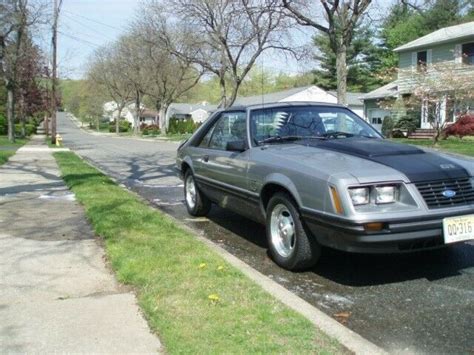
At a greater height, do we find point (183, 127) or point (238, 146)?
point (183, 127)

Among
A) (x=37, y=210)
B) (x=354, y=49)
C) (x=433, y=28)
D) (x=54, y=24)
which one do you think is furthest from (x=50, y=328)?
(x=354, y=49)

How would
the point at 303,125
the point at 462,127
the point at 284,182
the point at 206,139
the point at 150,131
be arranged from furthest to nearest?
1. the point at 150,131
2. the point at 462,127
3. the point at 206,139
4. the point at 303,125
5. the point at 284,182

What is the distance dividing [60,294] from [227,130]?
10.4ft

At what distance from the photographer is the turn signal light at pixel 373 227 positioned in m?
4.24

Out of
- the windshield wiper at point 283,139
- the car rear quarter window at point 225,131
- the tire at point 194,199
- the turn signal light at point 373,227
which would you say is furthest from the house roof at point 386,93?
the turn signal light at point 373,227

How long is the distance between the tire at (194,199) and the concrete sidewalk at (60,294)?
160 cm

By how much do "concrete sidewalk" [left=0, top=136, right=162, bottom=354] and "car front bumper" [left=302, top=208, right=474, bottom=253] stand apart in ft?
5.58

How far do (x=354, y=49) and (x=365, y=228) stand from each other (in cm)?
6590

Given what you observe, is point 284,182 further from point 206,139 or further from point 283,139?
point 206,139

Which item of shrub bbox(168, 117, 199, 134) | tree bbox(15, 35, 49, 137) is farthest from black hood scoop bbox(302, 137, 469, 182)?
→ shrub bbox(168, 117, 199, 134)

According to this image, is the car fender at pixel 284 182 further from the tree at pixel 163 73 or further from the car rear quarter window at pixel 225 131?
the tree at pixel 163 73

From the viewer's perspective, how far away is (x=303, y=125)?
20.1 feet

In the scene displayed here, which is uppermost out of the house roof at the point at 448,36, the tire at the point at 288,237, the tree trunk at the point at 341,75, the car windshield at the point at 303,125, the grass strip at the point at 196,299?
the house roof at the point at 448,36

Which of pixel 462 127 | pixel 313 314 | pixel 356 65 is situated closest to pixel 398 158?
pixel 313 314
